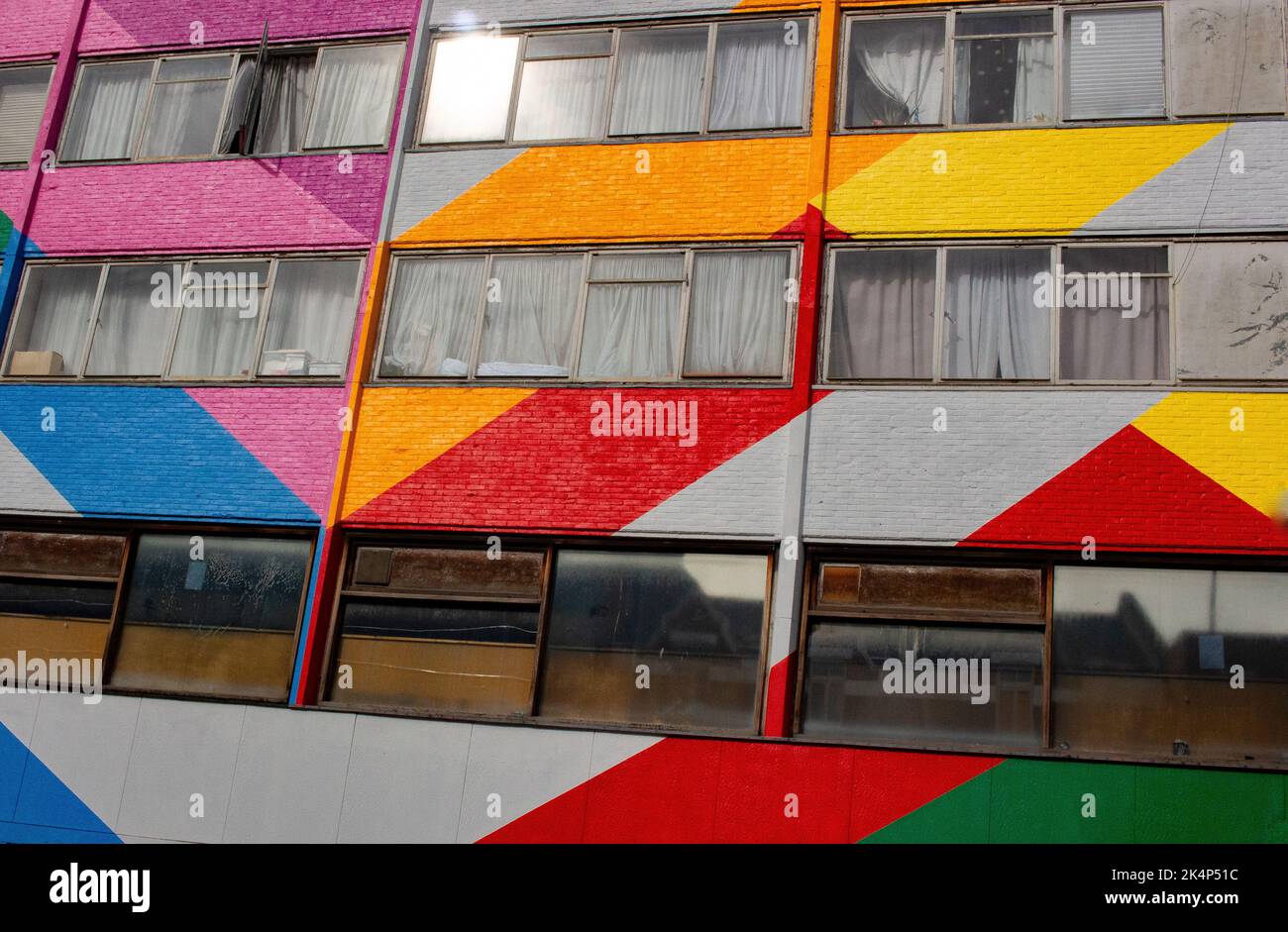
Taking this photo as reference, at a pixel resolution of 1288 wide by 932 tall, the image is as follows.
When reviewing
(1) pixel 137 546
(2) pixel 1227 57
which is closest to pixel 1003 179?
(2) pixel 1227 57

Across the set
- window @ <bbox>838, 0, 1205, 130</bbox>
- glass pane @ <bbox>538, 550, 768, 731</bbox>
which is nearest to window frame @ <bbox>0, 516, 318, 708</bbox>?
glass pane @ <bbox>538, 550, 768, 731</bbox>

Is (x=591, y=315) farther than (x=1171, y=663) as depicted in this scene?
Yes

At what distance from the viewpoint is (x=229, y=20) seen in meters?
15.3

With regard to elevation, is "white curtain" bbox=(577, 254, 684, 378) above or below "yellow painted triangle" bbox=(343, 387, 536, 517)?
above

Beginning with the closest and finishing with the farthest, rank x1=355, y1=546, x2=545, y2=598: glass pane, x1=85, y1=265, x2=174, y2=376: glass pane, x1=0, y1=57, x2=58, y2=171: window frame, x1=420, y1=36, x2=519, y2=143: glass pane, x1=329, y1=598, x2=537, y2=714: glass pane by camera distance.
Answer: x1=329, y1=598, x2=537, y2=714: glass pane
x1=355, y1=546, x2=545, y2=598: glass pane
x1=420, y1=36, x2=519, y2=143: glass pane
x1=85, y1=265, x2=174, y2=376: glass pane
x1=0, y1=57, x2=58, y2=171: window frame

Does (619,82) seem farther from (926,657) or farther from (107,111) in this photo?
(926,657)

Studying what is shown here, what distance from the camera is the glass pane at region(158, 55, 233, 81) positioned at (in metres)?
15.2

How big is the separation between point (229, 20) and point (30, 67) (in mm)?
2868

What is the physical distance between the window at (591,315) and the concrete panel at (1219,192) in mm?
3273

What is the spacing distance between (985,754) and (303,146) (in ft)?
33.0

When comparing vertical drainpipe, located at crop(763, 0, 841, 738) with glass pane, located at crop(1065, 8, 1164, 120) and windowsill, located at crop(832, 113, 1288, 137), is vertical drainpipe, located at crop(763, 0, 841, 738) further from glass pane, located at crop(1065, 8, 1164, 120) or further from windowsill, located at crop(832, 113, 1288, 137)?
glass pane, located at crop(1065, 8, 1164, 120)

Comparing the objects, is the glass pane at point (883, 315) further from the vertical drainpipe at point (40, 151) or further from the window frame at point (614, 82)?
the vertical drainpipe at point (40, 151)

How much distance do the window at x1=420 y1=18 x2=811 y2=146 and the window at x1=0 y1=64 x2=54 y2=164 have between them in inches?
209
